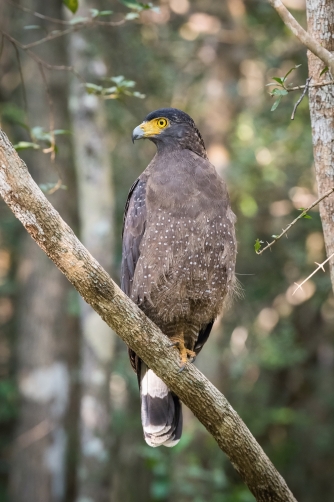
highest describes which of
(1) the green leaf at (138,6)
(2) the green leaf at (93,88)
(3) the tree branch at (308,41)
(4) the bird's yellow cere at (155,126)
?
(1) the green leaf at (138,6)

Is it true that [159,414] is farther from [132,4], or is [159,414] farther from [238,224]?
[238,224]

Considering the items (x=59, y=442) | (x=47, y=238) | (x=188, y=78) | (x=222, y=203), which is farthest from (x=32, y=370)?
(x=47, y=238)

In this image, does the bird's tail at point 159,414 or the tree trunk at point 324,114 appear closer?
the tree trunk at point 324,114

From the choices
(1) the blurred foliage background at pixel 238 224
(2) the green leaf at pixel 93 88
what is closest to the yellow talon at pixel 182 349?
(2) the green leaf at pixel 93 88

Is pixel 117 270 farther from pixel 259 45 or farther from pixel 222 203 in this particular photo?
pixel 222 203

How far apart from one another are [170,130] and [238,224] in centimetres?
443

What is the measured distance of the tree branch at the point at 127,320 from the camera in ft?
9.77

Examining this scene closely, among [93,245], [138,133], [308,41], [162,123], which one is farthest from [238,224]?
[308,41]

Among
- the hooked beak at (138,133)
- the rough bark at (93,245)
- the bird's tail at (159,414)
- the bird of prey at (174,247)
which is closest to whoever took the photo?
the bird of prey at (174,247)

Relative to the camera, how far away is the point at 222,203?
4.30 m

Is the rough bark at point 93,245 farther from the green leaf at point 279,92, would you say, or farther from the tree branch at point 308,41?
the tree branch at point 308,41

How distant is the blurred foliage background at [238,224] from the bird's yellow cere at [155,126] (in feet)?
9.22

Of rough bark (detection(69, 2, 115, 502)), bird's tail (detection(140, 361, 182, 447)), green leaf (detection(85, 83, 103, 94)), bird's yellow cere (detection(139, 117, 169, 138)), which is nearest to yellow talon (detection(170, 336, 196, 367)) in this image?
bird's tail (detection(140, 361, 182, 447))

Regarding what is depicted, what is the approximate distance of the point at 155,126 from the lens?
4621 millimetres
